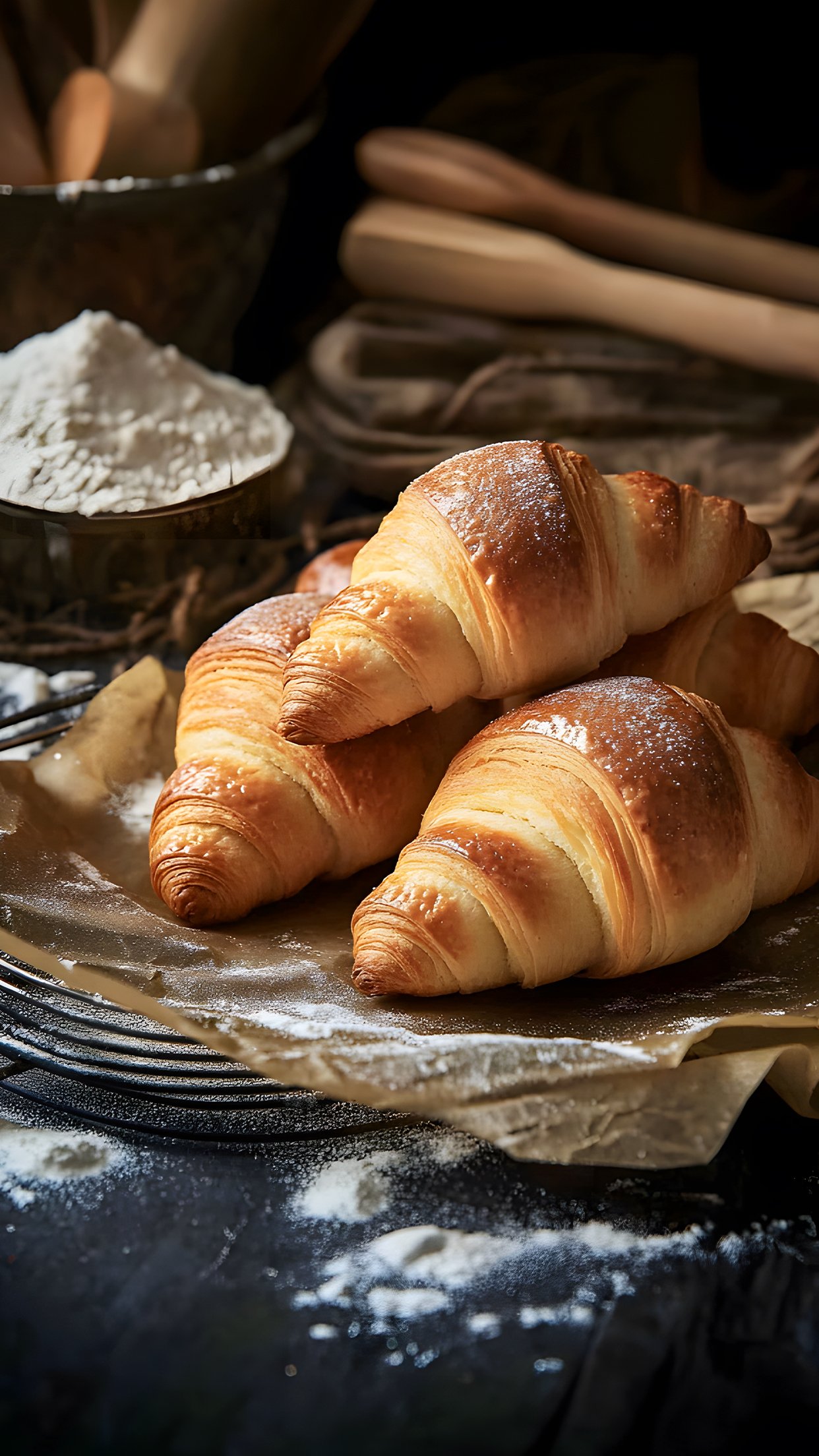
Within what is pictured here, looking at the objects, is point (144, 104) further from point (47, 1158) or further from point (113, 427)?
point (47, 1158)

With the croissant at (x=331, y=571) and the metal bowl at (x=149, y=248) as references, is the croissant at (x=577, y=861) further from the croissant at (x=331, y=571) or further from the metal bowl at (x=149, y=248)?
the metal bowl at (x=149, y=248)

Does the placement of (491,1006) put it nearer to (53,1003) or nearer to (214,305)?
(53,1003)

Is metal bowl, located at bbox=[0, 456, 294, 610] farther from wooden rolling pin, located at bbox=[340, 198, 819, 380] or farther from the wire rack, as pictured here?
the wire rack

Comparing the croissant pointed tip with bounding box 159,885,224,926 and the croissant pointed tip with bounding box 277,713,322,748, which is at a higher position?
the croissant pointed tip with bounding box 277,713,322,748

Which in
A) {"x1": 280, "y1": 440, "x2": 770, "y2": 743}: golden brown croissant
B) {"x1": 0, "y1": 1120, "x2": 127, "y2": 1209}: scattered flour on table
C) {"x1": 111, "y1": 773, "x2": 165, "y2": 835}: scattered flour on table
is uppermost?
{"x1": 280, "y1": 440, "x2": 770, "y2": 743}: golden brown croissant

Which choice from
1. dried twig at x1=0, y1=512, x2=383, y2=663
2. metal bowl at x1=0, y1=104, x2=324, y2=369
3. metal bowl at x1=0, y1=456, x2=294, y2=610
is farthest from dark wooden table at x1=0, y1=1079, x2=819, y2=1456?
metal bowl at x1=0, y1=104, x2=324, y2=369

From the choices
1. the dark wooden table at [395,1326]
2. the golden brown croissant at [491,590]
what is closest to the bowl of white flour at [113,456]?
the golden brown croissant at [491,590]

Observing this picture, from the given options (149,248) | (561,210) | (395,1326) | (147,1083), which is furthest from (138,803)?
(561,210)

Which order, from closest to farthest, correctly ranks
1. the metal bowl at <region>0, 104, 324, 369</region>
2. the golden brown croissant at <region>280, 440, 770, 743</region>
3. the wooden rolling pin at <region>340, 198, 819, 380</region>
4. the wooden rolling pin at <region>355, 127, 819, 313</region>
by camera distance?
the golden brown croissant at <region>280, 440, 770, 743</region> → the metal bowl at <region>0, 104, 324, 369</region> → the wooden rolling pin at <region>340, 198, 819, 380</region> → the wooden rolling pin at <region>355, 127, 819, 313</region>
